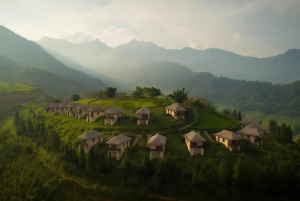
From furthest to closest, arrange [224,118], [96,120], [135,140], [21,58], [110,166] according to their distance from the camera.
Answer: [21,58]
[224,118]
[96,120]
[135,140]
[110,166]

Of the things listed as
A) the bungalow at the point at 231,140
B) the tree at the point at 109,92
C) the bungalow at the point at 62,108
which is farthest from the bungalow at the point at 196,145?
the tree at the point at 109,92

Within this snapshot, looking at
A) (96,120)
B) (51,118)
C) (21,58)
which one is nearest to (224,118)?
(96,120)

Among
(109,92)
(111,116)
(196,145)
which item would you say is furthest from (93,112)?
(196,145)

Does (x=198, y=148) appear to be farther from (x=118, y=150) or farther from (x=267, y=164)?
(x=118, y=150)

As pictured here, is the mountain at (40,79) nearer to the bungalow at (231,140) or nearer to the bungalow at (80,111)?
the bungalow at (80,111)

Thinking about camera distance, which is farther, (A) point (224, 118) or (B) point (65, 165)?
(A) point (224, 118)

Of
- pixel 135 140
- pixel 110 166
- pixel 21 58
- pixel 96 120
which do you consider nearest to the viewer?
pixel 110 166

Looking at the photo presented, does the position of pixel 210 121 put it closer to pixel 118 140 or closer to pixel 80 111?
pixel 118 140
